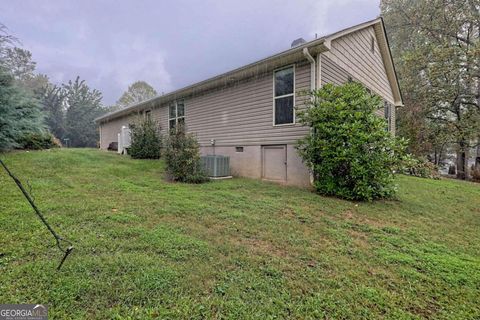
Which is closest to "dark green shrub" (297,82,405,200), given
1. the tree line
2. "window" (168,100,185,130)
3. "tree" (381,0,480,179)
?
the tree line

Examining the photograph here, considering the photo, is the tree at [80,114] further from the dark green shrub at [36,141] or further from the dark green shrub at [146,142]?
the dark green shrub at [146,142]

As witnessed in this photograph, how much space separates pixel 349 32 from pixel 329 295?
7742 mm

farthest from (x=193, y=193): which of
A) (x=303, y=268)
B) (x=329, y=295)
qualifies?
(x=329, y=295)

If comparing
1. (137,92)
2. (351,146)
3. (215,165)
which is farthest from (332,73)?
(137,92)

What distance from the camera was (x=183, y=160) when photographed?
6762 mm

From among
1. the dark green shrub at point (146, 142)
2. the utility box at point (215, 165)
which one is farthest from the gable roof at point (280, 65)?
the utility box at point (215, 165)

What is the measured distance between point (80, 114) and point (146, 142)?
2258cm

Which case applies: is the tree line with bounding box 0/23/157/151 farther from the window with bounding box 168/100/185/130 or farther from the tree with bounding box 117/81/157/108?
the window with bounding box 168/100/185/130

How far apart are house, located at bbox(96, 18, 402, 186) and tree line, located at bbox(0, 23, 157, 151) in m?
5.07

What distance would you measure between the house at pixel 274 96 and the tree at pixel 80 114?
22.1 m

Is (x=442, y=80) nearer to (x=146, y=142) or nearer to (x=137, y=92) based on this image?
(x=146, y=142)

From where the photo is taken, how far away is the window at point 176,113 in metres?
11.0

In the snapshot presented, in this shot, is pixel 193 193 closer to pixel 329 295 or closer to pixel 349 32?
pixel 329 295

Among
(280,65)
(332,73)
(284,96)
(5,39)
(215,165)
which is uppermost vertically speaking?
(280,65)
